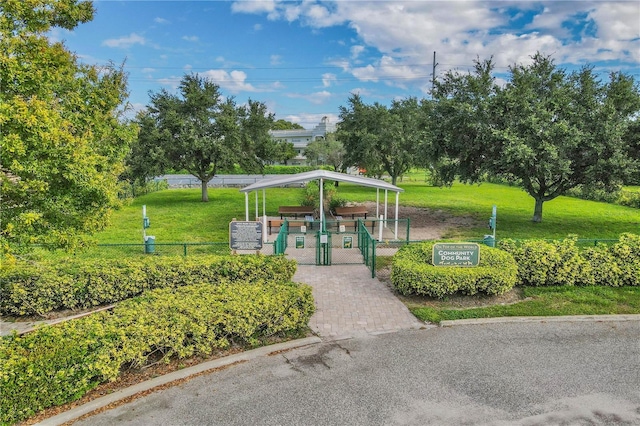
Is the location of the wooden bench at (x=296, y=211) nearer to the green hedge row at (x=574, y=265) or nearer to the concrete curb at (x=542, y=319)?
the green hedge row at (x=574, y=265)

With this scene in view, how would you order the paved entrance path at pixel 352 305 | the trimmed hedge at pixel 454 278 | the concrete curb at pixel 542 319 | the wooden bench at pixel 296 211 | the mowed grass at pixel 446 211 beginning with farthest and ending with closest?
1. the wooden bench at pixel 296 211
2. the mowed grass at pixel 446 211
3. the trimmed hedge at pixel 454 278
4. the concrete curb at pixel 542 319
5. the paved entrance path at pixel 352 305

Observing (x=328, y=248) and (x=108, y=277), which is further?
(x=328, y=248)

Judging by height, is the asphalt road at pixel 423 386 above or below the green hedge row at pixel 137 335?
below

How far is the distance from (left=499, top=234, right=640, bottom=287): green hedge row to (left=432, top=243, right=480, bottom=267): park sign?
4.35 ft

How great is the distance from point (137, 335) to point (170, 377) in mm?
736

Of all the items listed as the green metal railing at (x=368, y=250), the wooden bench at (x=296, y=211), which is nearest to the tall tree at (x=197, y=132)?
the wooden bench at (x=296, y=211)

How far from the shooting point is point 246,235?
10219mm

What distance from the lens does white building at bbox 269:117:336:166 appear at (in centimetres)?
7519

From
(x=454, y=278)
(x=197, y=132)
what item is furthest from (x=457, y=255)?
(x=197, y=132)

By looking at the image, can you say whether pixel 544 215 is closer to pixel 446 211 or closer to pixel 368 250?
pixel 446 211

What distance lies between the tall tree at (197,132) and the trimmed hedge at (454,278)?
17.3 m

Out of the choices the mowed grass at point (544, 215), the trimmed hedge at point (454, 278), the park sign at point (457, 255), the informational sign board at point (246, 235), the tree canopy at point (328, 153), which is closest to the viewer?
the trimmed hedge at point (454, 278)

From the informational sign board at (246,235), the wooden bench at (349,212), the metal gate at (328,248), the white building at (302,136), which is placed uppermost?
the white building at (302,136)

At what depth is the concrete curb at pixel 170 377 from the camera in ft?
16.2
